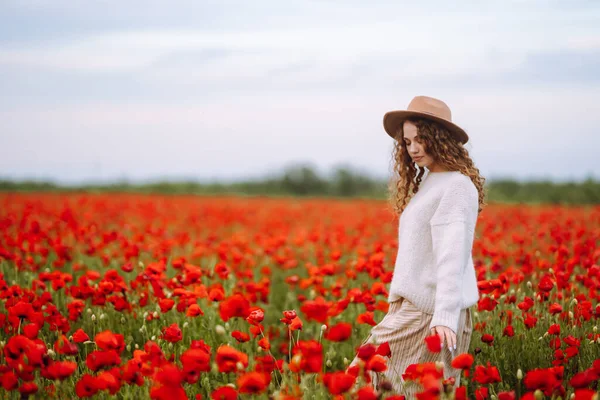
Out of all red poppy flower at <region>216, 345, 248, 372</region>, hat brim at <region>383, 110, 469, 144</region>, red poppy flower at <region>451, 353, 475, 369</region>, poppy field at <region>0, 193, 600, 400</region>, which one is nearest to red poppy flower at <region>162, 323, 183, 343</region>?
poppy field at <region>0, 193, 600, 400</region>

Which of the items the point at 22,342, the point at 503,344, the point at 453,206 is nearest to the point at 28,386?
the point at 22,342

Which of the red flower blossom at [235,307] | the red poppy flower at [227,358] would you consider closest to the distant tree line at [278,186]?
the red flower blossom at [235,307]

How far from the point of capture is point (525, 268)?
493 cm

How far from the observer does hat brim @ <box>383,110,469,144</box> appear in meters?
3.10

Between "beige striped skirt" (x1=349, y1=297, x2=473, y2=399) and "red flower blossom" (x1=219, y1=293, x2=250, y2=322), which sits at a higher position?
"red flower blossom" (x1=219, y1=293, x2=250, y2=322)

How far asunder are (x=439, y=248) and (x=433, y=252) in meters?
0.10

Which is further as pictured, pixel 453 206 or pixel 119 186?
pixel 119 186

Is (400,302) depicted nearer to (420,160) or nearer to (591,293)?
(420,160)

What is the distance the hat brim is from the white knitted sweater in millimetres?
268

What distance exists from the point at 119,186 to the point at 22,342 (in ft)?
75.4

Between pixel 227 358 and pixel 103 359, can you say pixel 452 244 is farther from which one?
pixel 103 359

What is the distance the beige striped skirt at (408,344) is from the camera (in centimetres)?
298

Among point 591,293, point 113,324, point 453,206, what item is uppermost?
point 453,206

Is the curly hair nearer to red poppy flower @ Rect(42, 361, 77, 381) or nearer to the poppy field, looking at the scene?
the poppy field
